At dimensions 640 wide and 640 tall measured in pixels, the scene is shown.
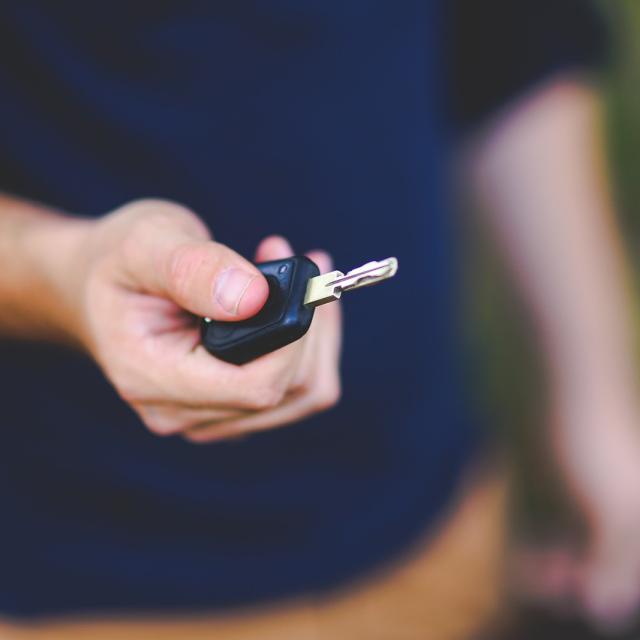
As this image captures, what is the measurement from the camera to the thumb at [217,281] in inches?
19.6

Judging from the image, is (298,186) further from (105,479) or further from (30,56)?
(105,479)

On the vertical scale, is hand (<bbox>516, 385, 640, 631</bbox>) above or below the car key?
below

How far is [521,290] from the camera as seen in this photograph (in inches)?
51.0

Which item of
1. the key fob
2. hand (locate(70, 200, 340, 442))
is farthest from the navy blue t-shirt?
the key fob

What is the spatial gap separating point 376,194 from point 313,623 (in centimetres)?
60

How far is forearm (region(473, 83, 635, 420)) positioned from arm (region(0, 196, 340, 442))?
27.9 inches

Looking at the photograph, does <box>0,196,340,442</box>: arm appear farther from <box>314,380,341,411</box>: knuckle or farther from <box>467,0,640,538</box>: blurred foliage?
<box>467,0,640,538</box>: blurred foliage

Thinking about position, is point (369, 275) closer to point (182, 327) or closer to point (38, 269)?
point (182, 327)

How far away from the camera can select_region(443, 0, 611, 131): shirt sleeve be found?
3.74 ft

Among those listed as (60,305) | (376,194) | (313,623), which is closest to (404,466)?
(313,623)

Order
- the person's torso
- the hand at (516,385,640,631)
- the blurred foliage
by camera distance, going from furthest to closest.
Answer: the blurred foliage < the hand at (516,385,640,631) < the person's torso

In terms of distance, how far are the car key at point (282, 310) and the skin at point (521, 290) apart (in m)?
0.01

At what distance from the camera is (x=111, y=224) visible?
60 centimetres

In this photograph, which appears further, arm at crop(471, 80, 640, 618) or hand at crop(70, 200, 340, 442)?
arm at crop(471, 80, 640, 618)
